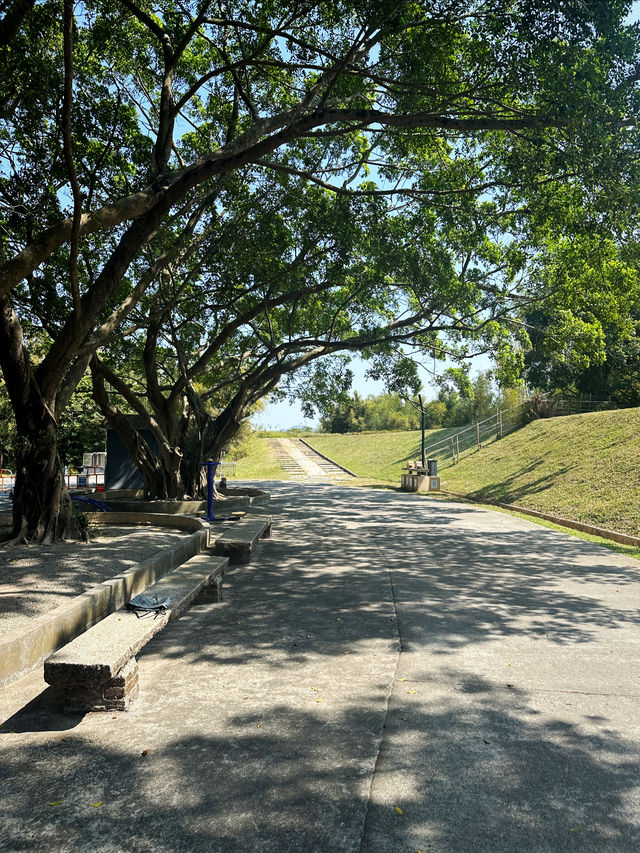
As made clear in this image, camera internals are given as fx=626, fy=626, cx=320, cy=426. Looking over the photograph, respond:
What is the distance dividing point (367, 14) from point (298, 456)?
4648cm

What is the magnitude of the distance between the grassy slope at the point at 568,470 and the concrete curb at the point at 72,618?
9.36 metres

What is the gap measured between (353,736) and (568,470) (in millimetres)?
17551

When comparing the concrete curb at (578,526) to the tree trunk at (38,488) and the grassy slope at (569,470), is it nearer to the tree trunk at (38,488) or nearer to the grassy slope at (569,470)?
the grassy slope at (569,470)

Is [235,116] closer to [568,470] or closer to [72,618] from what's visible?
[72,618]

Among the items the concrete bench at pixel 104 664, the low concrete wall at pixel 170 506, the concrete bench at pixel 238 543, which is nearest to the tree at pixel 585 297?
the concrete bench at pixel 238 543

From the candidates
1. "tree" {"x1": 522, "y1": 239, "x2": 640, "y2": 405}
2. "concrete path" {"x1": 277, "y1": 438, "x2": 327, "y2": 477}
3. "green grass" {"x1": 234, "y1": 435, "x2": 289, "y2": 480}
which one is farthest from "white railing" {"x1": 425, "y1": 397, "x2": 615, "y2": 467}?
"tree" {"x1": 522, "y1": 239, "x2": 640, "y2": 405}

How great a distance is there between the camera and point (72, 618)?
548 centimetres

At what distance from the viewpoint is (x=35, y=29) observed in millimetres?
8758

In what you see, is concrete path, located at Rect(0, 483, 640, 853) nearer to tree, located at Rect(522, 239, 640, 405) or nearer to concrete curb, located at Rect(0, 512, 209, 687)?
concrete curb, located at Rect(0, 512, 209, 687)

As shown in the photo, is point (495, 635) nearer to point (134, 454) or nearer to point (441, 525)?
point (441, 525)

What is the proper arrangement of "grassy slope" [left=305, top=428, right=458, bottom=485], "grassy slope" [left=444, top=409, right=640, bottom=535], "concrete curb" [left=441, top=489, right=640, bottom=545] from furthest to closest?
"grassy slope" [left=305, top=428, right=458, bottom=485] < "grassy slope" [left=444, top=409, right=640, bottom=535] < "concrete curb" [left=441, top=489, right=640, bottom=545]

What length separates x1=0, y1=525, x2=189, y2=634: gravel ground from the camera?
575 cm

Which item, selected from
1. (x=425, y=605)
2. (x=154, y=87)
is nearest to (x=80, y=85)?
(x=154, y=87)

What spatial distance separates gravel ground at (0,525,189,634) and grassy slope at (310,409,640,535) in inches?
369
